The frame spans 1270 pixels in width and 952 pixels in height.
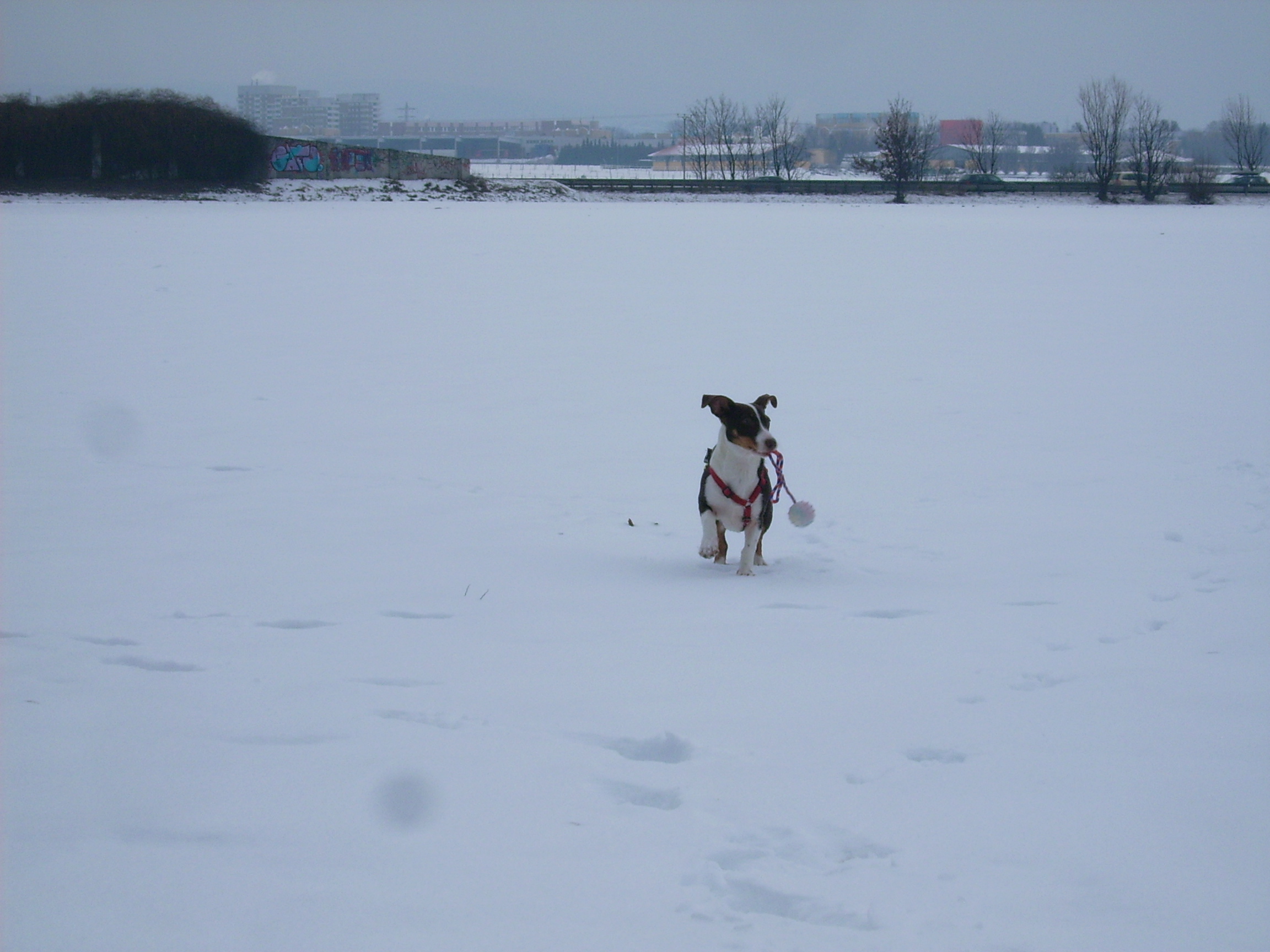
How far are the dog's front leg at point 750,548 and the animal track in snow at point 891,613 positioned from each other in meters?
0.90

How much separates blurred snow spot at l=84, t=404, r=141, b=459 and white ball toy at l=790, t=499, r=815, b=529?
457cm

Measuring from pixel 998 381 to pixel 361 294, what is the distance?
31.0 ft

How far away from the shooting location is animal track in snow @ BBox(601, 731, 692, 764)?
3398mm

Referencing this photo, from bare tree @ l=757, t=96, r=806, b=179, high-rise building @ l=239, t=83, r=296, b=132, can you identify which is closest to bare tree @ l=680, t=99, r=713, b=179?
bare tree @ l=757, t=96, r=806, b=179

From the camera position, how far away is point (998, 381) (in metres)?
11.1

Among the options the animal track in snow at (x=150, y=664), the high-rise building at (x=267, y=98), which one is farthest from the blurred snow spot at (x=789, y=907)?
the high-rise building at (x=267, y=98)

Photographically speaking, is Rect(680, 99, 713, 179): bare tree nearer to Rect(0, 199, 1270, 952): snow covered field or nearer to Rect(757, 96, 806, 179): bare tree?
Rect(757, 96, 806, 179): bare tree

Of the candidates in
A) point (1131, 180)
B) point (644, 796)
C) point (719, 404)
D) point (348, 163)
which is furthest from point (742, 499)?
point (1131, 180)

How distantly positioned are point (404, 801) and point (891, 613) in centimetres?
258

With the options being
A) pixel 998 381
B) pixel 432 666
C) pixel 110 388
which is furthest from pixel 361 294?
pixel 432 666

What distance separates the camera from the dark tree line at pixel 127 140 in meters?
46.0

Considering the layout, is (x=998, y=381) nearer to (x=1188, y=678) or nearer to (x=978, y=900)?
(x=1188, y=678)

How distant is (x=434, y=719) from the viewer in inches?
141

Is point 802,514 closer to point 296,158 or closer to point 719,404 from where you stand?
point 719,404
